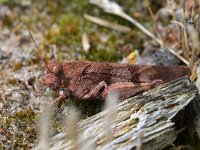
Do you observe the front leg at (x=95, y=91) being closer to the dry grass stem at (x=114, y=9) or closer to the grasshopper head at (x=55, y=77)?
the grasshopper head at (x=55, y=77)

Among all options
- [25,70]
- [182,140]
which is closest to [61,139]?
[182,140]

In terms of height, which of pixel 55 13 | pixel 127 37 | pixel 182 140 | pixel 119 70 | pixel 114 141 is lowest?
pixel 182 140

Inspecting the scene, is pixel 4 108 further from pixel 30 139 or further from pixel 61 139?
pixel 61 139

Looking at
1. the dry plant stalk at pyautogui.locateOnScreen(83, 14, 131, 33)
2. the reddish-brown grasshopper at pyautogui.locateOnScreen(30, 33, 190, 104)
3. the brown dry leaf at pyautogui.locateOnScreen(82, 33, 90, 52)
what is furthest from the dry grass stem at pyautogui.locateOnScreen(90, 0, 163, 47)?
the reddish-brown grasshopper at pyautogui.locateOnScreen(30, 33, 190, 104)

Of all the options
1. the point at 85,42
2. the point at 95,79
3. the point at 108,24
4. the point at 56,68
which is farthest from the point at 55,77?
the point at 108,24

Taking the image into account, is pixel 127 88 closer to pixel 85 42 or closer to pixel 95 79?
pixel 95 79

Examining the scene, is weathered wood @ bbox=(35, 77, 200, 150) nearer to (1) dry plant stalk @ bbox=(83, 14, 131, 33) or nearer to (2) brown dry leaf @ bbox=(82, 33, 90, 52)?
(2) brown dry leaf @ bbox=(82, 33, 90, 52)
